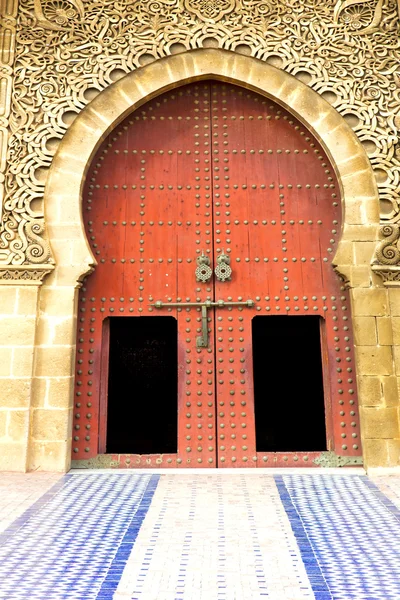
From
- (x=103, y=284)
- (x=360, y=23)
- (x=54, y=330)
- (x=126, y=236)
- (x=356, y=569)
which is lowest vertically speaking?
(x=356, y=569)

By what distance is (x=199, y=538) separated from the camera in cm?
268

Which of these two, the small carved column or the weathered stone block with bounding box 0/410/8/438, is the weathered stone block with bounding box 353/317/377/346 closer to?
the small carved column

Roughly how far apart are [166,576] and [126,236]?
3.31 metres

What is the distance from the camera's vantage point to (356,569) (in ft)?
7.48

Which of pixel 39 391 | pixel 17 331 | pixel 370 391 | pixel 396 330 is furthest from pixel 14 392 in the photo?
pixel 396 330

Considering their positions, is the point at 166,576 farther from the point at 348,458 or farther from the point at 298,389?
the point at 298,389

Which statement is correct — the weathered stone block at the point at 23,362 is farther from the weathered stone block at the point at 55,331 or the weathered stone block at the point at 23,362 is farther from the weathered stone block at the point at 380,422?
the weathered stone block at the point at 380,422

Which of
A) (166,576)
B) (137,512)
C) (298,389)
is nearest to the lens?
(166,576)

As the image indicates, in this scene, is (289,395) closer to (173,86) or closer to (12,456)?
(12,456)

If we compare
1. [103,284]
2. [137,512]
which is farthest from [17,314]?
[137,512]

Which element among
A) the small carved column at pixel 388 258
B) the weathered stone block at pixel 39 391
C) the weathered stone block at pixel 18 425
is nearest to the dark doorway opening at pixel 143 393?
the weathered stone block at pixel 39 391

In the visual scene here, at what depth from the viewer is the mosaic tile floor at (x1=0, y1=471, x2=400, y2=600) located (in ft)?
6.89

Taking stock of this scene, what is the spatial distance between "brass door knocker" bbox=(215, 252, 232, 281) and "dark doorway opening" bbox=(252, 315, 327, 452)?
2.99 m

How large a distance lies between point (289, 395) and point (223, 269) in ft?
12.6
